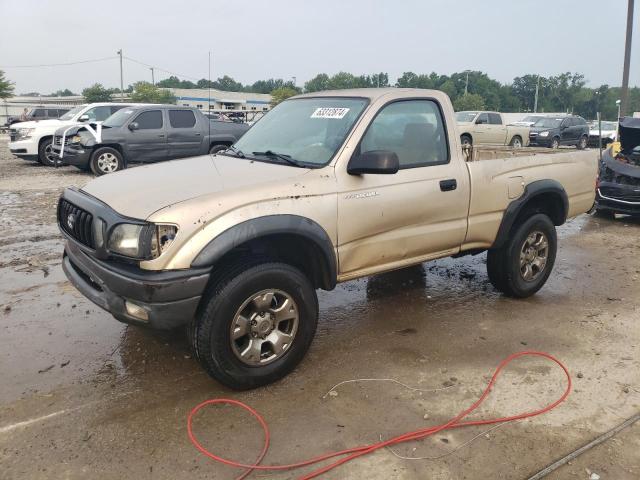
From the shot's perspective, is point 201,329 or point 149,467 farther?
point 201,329

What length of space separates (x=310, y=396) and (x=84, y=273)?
1658mm

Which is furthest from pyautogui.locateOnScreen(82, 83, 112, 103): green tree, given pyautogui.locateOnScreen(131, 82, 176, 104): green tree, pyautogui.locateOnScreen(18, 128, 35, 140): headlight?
pyautogui.locateOnScreen(18, 128, 35, 140): headlight

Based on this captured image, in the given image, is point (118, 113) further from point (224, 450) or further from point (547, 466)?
point (547, 466)

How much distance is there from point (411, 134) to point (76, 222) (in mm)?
2512

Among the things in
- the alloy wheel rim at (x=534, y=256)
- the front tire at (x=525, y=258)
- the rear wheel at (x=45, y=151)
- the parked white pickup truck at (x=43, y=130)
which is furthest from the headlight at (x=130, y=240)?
the rear wheel at (x=45, y=151)

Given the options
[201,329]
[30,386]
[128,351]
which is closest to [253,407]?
[201,329]

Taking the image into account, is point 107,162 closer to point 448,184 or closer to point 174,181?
point 174,181

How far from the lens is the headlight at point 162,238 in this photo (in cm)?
296

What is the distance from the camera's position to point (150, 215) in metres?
2.98

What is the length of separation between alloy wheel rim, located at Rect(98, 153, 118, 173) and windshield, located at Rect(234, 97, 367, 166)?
897 centimetres

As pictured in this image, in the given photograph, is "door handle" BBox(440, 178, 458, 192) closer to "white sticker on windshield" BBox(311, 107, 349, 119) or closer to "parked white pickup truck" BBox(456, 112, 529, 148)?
"white sticker on windshield" BBox(311, 107, 349, 119)

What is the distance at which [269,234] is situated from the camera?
322cm

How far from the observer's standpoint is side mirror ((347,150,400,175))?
346cm

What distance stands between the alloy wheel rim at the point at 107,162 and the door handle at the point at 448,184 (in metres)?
10.1
